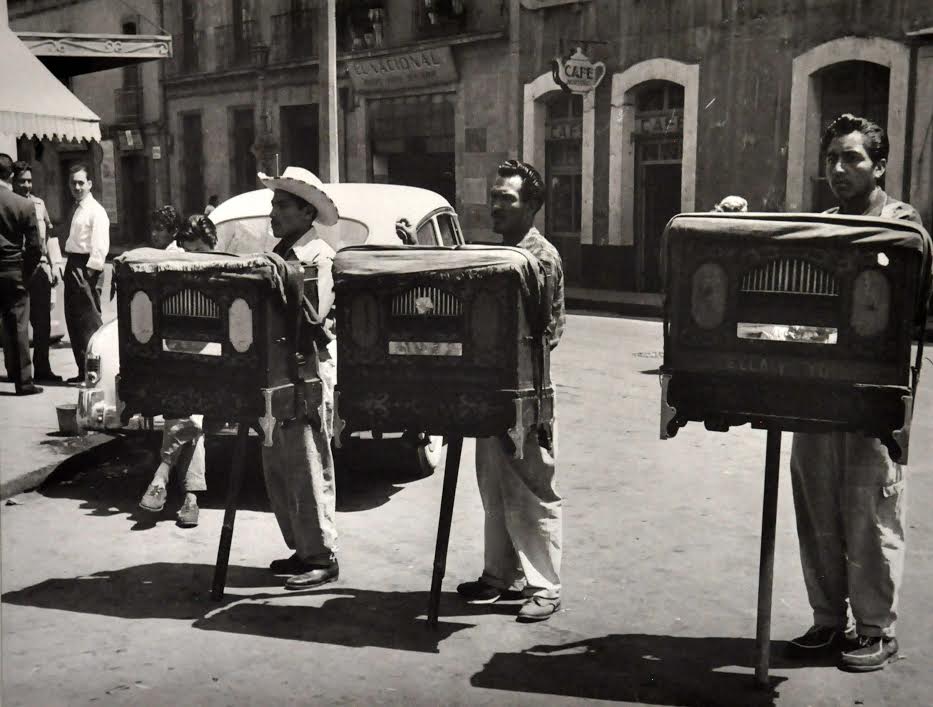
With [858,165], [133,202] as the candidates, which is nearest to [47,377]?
[858,165]

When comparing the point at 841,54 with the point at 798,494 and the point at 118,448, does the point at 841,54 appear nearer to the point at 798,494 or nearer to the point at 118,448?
the point at 118,448

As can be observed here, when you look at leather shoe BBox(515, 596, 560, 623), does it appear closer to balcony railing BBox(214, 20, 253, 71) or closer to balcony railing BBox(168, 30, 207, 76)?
balcony railing BBox(214, 20, 253, 71)

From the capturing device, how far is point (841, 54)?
17781 millimetres

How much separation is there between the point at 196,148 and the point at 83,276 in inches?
981

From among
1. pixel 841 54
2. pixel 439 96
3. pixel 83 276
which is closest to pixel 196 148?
pixel 439 96

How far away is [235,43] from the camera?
105 ft

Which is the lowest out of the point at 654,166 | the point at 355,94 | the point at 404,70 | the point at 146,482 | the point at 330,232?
the point at 146,482

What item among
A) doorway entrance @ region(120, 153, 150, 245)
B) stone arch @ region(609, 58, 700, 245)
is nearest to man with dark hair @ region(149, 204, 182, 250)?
stone arch @ region(609, 58, 700, 245)

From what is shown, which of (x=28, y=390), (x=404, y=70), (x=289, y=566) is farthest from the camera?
(x=404, y=70)

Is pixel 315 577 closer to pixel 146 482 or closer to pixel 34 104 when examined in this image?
pixel 146 482

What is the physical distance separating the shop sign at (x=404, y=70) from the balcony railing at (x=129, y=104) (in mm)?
11436

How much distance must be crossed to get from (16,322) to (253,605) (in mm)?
5816

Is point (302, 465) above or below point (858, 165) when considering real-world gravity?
below

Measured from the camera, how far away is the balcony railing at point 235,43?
102ft
